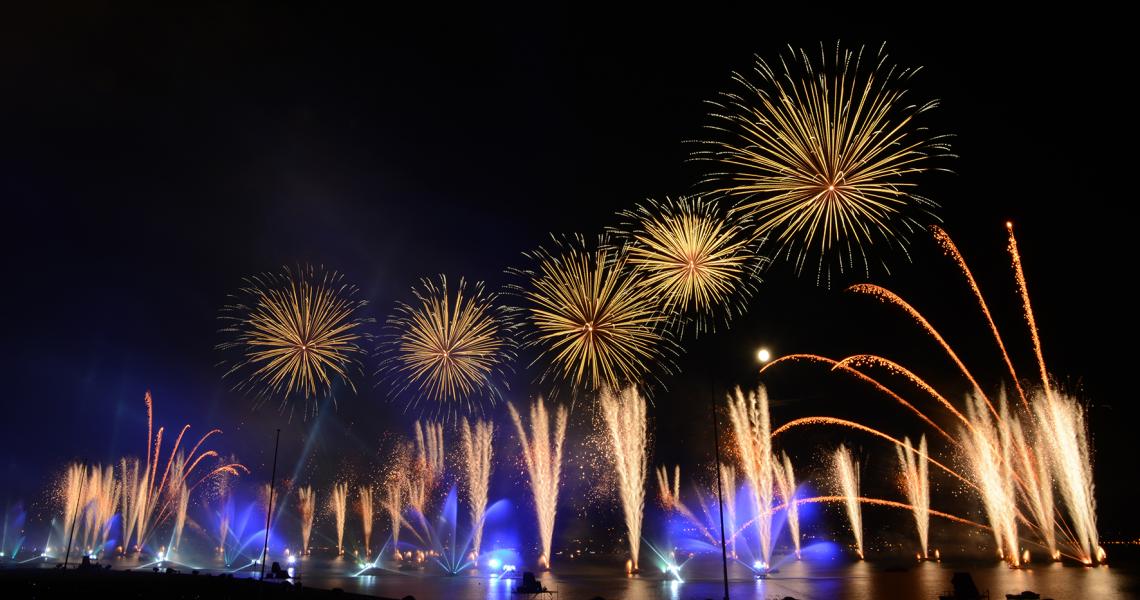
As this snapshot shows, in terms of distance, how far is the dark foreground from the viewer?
33.4m

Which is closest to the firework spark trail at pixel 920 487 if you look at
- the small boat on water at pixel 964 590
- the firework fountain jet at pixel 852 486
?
the firework fountain jet at pixel 852 486

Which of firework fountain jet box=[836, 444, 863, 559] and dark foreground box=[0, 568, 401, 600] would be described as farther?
firework fountain jet box=[836, 444, 863, 559]

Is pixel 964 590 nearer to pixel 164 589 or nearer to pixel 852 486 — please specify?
pixel 164 589

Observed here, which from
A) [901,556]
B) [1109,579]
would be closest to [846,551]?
[901,556]

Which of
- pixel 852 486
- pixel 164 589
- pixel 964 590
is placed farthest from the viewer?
pixel 852 486

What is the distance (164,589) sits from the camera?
39188 mm

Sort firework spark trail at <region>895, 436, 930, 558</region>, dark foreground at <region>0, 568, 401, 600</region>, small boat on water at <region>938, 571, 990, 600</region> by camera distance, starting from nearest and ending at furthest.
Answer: small boat on water at <region>938, 571, 990, 600</region> → dark foreground at <region>0, 568, 401, 600</region> → firework spark trail at <region>895, 436, 930, 558</region>

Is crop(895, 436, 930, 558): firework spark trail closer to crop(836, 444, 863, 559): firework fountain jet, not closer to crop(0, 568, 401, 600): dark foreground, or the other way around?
crop(836, 444, 863, 559): firework fountain jet

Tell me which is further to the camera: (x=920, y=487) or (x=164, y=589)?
(x=920, y=487)

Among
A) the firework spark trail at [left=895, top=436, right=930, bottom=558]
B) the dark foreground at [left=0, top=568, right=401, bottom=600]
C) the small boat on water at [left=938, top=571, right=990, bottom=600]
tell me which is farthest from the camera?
the firework spark trail at [left=895, top=436, right=930, bottom=558]

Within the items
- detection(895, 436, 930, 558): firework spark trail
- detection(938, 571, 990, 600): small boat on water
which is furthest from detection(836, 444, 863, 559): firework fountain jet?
detection(938, 571, 990, 600): small boat on water

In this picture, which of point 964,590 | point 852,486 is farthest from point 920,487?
point 964,590

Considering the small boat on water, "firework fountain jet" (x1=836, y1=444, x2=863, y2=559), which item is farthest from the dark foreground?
"firework fountain jet" (x1=836, y1=444, x2=863, y2=559)

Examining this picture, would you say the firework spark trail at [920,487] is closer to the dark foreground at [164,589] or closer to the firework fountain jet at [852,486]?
the firework fountain jet at [852,486]
